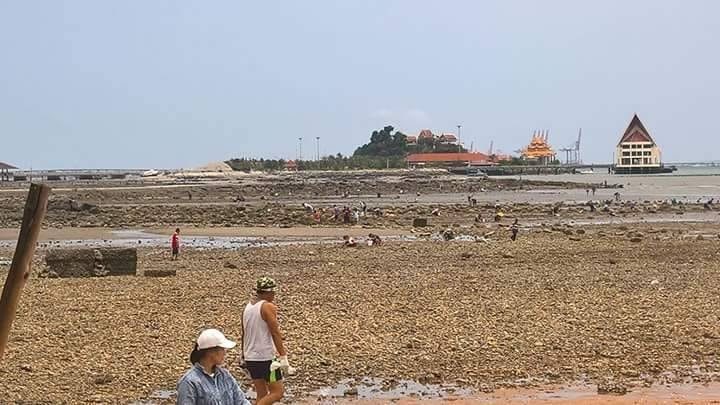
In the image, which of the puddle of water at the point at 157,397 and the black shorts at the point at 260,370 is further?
the puddle of water at the point at 157,397

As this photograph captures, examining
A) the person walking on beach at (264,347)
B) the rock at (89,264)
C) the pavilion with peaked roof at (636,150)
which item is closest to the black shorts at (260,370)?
the person walking on beach at (264,347)

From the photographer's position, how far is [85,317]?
15547mm

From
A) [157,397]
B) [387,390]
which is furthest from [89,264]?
[387,390]

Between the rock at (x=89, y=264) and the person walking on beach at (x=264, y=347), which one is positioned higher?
the person walking on beach at (x=264, y=347)

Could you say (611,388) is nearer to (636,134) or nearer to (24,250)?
(24,250)

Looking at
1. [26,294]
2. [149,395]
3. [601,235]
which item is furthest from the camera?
[601,235]

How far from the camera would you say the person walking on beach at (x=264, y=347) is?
27.6 ft

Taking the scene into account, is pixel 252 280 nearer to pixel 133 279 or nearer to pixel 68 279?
pixel 133 279

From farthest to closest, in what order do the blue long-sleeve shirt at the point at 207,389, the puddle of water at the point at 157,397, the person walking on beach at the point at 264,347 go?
the puddle of water at the point at 157,397 → the person walking on beach at the point at 264,347 → the blue long-sleeve shirt at the point at 207,389

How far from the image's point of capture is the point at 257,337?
8.48 metres

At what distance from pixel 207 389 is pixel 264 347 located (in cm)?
237

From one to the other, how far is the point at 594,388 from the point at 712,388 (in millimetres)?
1349

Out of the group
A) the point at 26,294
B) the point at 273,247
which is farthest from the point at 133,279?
the point at 273,247

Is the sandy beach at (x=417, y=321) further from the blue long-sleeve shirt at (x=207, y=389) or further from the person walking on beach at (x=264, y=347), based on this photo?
the blue long-sleeve shirt at (x=207, y=389)
